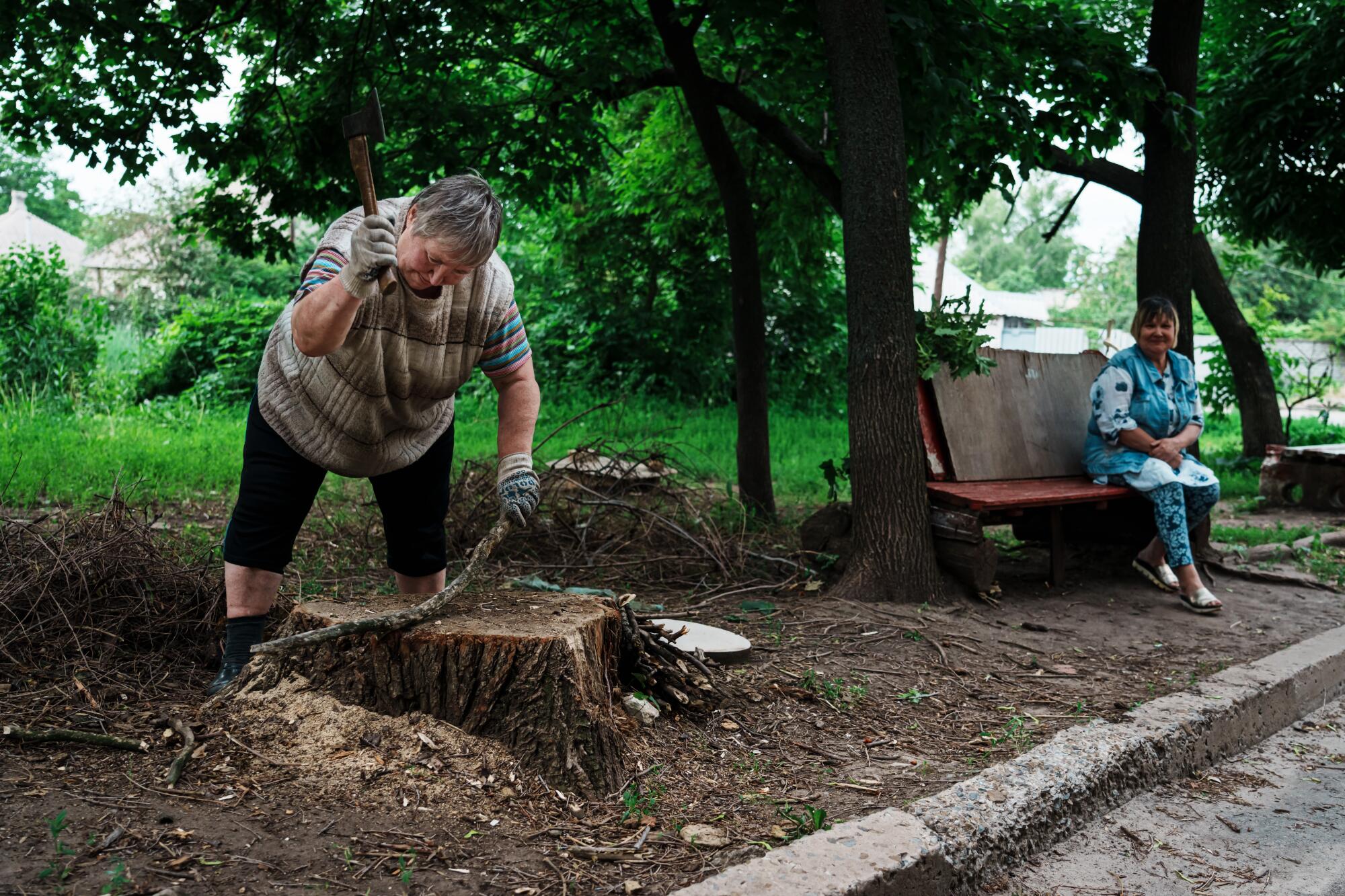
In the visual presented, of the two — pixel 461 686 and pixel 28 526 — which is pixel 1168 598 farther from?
pixel 28 526

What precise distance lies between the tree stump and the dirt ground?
51 mm

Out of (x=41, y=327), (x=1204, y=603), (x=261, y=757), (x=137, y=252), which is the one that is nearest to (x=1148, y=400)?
(x=1204, y=603)

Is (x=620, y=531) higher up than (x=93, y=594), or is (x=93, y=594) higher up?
(x=93, y=594)

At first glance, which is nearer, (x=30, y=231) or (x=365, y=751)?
(x=365, y=751)

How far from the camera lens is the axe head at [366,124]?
284cm

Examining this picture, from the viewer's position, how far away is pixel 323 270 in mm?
2830

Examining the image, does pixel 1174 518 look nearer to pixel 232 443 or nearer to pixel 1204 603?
pixel 1204 603

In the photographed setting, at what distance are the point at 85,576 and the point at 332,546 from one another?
2.24 metres

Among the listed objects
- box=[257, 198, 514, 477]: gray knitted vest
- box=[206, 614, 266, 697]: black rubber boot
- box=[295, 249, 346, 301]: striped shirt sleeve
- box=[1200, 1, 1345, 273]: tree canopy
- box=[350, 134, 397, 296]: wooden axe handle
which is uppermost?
box=[1200, 1, 1345, 273]: tree canopy

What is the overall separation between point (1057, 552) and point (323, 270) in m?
4.59

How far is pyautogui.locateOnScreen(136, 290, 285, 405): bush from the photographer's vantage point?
15.0m

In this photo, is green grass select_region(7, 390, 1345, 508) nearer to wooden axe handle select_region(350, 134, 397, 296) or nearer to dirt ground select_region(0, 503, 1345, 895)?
dirt ground select_region(0, 503, 1345, 895)

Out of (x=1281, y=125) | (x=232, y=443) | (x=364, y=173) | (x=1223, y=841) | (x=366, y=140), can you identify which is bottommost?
(x=1223, y=841)

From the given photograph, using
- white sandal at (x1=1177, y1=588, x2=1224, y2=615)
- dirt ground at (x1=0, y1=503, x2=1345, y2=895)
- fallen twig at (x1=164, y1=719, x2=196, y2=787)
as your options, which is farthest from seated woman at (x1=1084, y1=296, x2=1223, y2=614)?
fallen twig at (x1=164, y1=719, x2=196, y2=787)
